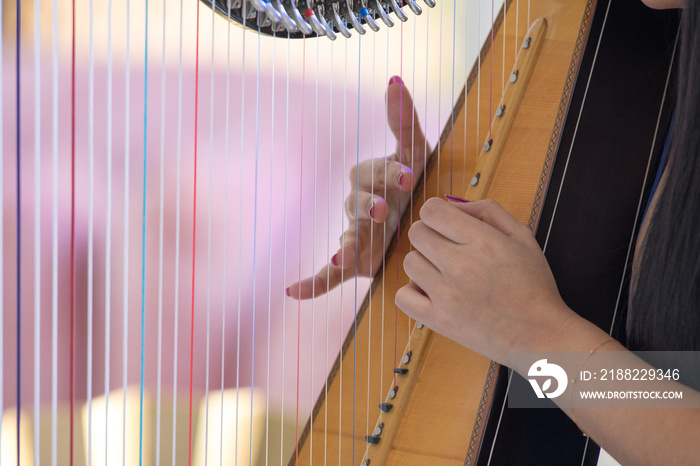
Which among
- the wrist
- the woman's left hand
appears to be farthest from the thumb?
the wrist

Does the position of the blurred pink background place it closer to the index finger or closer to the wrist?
the index finger

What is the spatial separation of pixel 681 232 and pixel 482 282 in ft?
0.67

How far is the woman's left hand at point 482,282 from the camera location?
2.35 ft

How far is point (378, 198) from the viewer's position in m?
0.97

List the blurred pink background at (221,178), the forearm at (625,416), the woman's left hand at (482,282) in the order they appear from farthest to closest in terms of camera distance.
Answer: the blurred pink background at (221,178) → the woman's left hand at (482,282) → the forearm at (625,416)

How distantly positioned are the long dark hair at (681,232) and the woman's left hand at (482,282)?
Answer: 0.34 feet

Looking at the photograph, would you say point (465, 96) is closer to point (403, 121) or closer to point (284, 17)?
point (403, 121)

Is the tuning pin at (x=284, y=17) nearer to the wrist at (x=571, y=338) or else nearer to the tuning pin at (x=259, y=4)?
the tuning pin at (x=259, y=4)

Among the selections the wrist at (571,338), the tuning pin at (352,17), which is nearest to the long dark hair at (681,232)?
the wrist at (571,338)

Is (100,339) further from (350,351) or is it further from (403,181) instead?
(403,181)

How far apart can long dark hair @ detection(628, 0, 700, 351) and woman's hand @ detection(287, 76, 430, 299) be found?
364mm

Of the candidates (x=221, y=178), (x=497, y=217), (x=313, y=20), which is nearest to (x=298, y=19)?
(x=313, y=20)

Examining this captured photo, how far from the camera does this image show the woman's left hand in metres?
0.72

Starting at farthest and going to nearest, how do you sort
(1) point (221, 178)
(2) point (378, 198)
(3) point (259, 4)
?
1. (1) point (221, 178)
2. (2) point (378, 198)
3. (3) point (259, 4)
